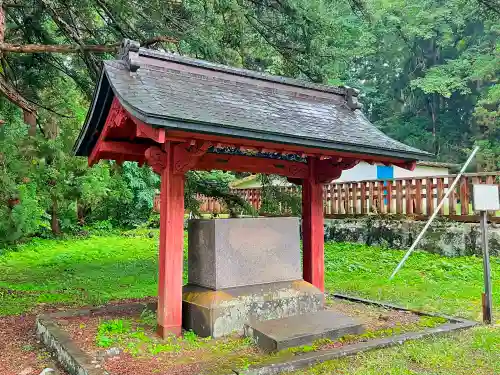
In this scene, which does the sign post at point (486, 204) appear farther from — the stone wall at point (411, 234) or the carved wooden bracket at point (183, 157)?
the stone wall at point (411, 234)

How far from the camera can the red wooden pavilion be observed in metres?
4.81

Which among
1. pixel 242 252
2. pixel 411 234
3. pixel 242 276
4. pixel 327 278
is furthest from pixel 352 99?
pixel 411 234

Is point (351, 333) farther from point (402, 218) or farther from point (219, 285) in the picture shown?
point (402, 218)

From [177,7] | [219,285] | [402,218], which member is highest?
[177,7]

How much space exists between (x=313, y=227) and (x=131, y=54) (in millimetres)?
3622

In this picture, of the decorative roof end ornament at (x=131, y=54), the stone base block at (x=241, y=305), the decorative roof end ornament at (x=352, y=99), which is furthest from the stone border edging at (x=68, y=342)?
the decorative roof end ornament at (x=352, y=99)

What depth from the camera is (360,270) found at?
10.5m

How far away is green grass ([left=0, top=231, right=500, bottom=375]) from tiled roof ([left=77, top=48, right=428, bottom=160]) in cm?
253

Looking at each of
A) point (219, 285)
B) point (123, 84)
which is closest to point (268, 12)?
point (123, 84)

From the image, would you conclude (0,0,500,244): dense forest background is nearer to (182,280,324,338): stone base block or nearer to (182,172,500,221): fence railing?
(182,280,324,338): stone base block

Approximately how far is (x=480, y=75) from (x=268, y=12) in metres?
19.9

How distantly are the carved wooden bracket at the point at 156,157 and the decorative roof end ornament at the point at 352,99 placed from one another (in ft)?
11.4

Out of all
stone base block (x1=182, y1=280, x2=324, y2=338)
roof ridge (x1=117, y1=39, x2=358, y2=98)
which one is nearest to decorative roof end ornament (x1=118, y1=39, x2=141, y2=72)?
roof ridge (x1=117, y1=39, x2=358, y2=98)

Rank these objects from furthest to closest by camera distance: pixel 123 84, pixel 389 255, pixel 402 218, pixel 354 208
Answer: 1. pixel 354 208
2. pixel 402 218
3. pixel 389 255
4. pixel 123 84
